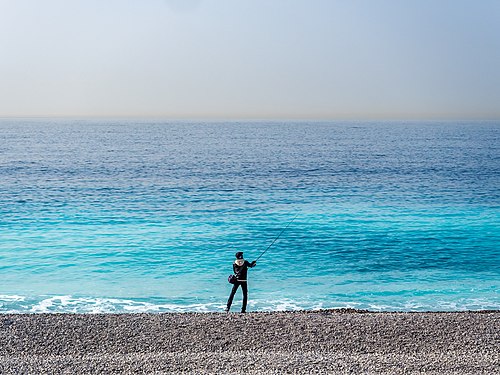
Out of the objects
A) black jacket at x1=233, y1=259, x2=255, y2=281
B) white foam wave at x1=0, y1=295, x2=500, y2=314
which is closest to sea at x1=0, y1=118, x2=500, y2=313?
white foam wave at x1=0, y1=295, x2=500, y2=314

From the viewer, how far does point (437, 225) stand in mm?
33688

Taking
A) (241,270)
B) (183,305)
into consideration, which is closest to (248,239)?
(183,305)

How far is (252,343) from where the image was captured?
13.6m

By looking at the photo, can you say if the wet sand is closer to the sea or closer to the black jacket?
the black jacket

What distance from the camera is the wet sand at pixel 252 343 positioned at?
39.7 feet

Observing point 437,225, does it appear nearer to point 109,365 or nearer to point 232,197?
point 232,197

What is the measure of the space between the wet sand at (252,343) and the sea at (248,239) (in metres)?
5.06

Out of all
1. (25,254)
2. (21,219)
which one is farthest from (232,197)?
(25,254)

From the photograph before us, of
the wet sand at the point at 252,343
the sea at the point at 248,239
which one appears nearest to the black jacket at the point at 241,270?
the wet sand at the point at 252,343

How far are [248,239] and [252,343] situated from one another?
1609 centimetres

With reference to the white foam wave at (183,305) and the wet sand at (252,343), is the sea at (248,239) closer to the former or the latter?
the white foam wave at (183,305)

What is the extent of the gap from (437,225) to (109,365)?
1011 inches

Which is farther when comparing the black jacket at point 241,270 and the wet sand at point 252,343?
the black jacket at point 241,270

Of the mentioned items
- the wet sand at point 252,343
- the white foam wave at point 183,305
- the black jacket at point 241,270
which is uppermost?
the black jacket at point 241,270
